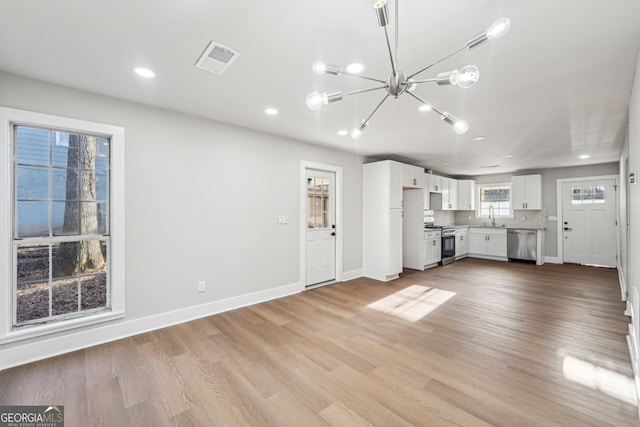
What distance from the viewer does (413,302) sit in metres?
4.00

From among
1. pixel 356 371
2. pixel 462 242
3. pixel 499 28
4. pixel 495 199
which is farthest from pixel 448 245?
pixel 499 28

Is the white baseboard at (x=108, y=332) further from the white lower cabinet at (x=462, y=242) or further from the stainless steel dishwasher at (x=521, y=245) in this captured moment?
the stainless steel dishwasher at (x=521, y=245)

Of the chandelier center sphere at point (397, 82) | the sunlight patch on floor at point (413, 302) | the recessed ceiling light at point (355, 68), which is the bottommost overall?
Result: the sunlight patch on floor at point (413, 302)

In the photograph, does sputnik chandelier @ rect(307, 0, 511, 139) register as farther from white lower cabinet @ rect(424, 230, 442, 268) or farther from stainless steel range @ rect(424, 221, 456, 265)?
stainless steel range @ rect(424, 221, 456, 265)

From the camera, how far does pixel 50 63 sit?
2186 mm

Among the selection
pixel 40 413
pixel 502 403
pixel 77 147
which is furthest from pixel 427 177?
pixel 40 413

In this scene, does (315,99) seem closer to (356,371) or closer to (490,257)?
(356,371)

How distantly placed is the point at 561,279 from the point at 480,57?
541cm

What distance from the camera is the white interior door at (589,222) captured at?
6328 millimetres

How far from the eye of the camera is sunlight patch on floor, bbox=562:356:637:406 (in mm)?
1989

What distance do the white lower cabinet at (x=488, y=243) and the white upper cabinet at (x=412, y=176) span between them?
3.04m

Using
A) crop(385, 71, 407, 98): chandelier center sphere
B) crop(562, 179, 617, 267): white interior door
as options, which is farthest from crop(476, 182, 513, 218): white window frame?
crop(385, 71, 407, 98): chandelier center sphere

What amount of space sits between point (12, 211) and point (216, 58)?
2240mm

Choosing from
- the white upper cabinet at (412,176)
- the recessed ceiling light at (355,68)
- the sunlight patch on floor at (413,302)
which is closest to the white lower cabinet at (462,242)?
the white upper cabinet at (412,176)
